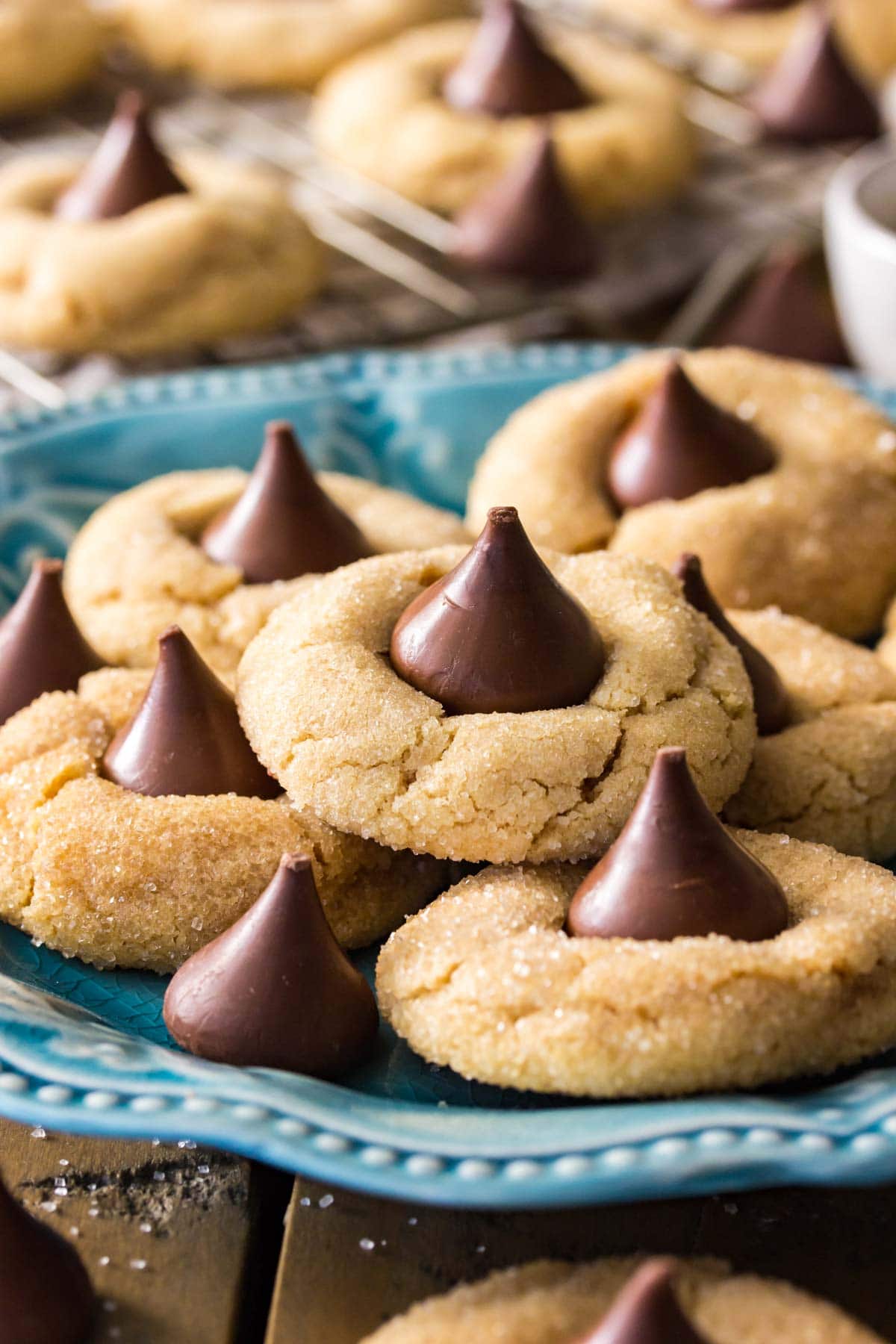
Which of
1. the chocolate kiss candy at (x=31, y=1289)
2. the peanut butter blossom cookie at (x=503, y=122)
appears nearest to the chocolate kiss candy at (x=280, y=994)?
the chocolate kiss candy at (x=31, y=1289)

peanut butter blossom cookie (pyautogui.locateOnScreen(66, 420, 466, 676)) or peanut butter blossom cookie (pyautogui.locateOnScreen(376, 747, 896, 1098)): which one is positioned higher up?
peanut butter blossom cookie (pyautogui.locateOnScreen(376, 747, 896, 1098))

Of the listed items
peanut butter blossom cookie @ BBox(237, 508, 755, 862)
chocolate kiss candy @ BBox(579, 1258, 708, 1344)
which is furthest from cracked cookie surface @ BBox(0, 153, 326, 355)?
chocolate kiss candy @ BBox(579, 1258, 708, 1344)

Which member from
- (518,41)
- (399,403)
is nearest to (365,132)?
(518,41)

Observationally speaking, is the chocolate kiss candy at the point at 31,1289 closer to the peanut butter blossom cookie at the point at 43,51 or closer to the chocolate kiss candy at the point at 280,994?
the chocolate kiss candy at the point at 280,994

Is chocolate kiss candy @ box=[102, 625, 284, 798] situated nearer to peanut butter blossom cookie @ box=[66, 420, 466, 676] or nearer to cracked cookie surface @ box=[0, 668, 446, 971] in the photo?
cracked cookie surface @ box=[0, 668, 446, 971]

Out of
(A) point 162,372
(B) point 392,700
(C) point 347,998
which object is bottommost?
(A) point 162,372

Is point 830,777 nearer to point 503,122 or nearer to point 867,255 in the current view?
point 867,255

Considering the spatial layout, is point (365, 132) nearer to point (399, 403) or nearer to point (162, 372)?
point (162, 372)
